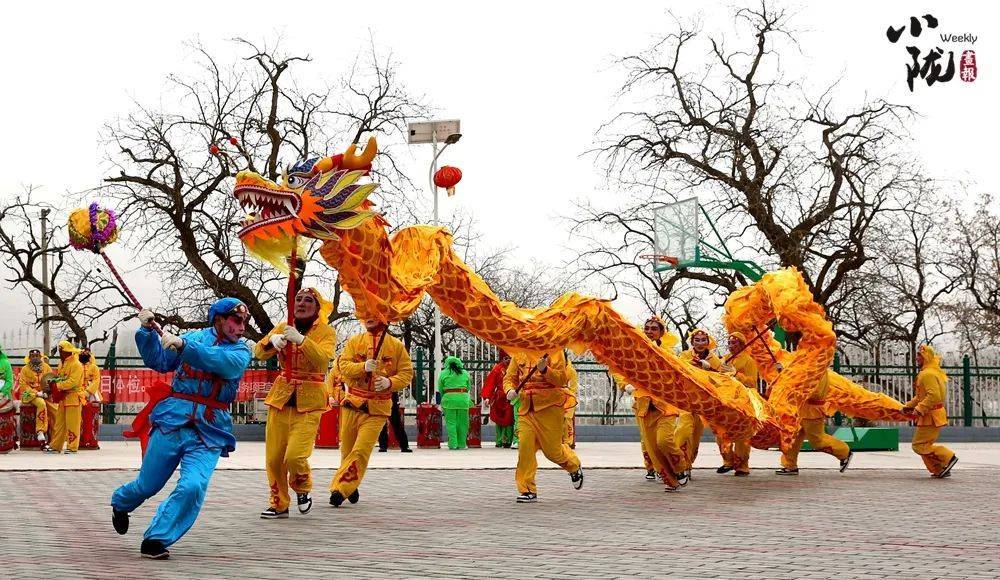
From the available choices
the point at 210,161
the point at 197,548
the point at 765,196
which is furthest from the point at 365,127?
the point at 197,548

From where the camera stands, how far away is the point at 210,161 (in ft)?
92.3

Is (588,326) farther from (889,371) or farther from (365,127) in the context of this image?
(365,127)

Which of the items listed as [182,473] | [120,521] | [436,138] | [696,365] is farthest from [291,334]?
[436,138]

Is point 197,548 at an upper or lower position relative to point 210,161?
lower

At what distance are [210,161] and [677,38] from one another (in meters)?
11.2

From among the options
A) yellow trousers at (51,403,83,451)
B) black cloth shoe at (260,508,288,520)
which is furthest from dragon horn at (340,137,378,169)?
yellow trousers at (51,403,83,451)

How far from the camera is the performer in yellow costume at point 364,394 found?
10812mm

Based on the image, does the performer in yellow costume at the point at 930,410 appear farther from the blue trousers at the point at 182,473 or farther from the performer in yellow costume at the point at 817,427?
the blue trousers at the point at 182,473

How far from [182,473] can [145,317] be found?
3.25 ft

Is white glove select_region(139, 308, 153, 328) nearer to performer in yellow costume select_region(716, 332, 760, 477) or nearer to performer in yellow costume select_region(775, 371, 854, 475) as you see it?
performer in yellow costume select_region(716, 332, 760, 477)

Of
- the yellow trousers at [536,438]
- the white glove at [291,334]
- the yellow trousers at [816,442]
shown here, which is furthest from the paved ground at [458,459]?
Result: the white glove at [291,334]

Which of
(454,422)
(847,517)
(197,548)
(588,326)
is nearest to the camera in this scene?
(197,548)

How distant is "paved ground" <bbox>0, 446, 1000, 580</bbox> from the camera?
7207 mm

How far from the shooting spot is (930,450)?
50.0 ft
